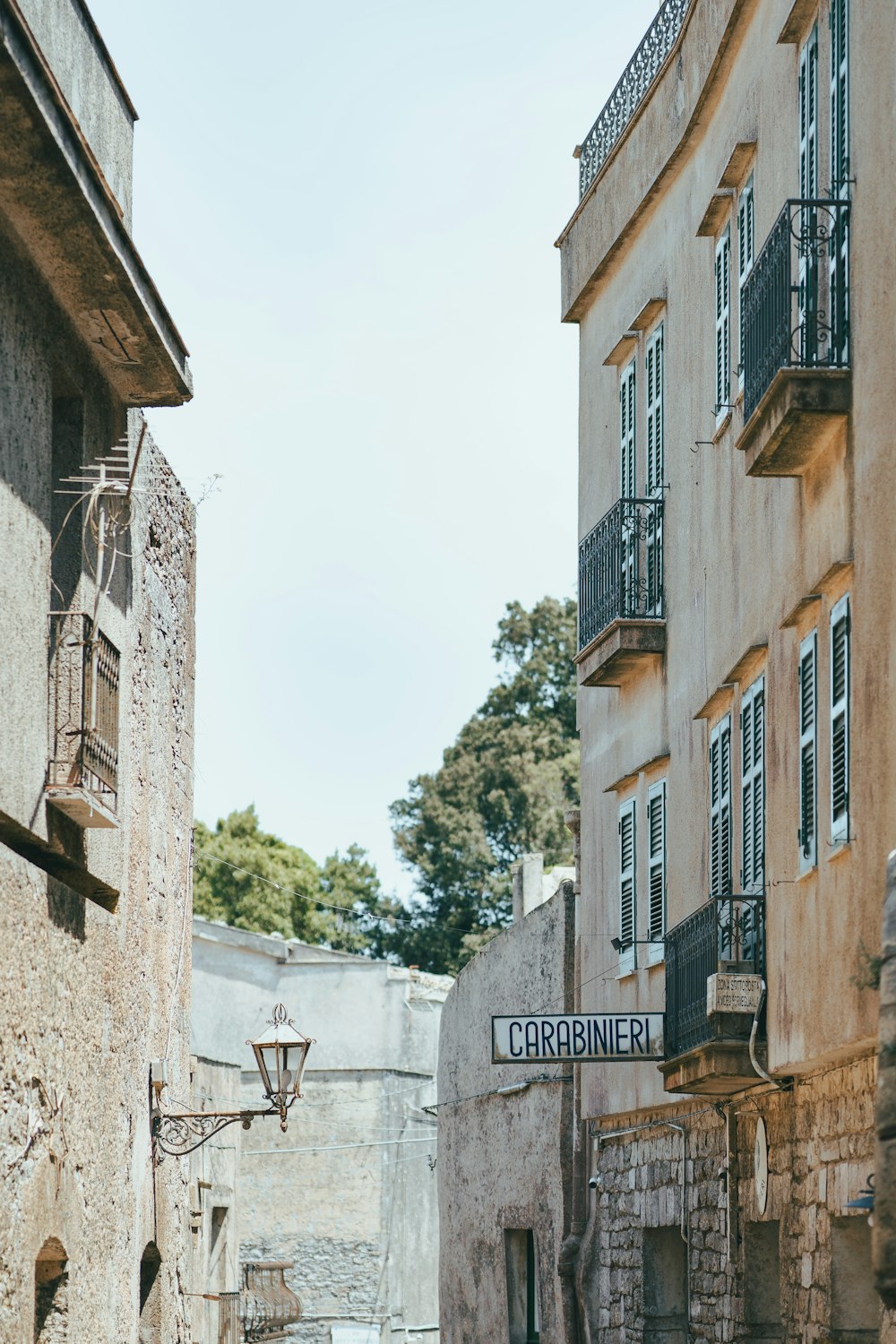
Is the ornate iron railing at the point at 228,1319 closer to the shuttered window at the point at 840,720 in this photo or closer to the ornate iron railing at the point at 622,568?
the ornate iron railing at the point at 622,568

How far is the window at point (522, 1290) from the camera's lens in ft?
72.6

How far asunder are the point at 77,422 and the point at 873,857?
5002 millimetres

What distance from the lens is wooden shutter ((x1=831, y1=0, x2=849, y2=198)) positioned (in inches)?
455

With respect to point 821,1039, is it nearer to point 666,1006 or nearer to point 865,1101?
point 865,1101

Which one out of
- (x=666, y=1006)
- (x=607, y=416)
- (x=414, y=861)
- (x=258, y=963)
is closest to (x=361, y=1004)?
(x=258, y=963)

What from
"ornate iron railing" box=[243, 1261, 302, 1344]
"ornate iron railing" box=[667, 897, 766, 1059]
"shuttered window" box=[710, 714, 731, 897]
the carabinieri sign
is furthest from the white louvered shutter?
"ornate iron railing" box=[243, 1261, 302, 1344]

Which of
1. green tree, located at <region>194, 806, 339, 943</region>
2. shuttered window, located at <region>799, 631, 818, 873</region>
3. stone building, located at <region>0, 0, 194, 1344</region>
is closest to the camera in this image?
stone building, located at <region>0, 0, 194, 1344</region>

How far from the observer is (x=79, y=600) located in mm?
11719

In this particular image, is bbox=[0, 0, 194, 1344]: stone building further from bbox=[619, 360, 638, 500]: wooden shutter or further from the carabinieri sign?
bbox=[619, 360, 638, 500]: wooden shutter

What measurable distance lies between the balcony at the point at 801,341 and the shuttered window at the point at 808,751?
1.07 meters

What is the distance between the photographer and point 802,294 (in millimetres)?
11867

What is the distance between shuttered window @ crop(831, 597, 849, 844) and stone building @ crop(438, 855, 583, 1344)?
8643 millimetres

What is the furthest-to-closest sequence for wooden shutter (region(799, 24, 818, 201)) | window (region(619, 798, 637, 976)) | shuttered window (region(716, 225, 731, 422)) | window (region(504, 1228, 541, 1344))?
1. window (region(504, 1228, 541, 1344))
2. window (region(619, 798, 637, 976))
3. shuttered window (region(716, 225, 731, 422))
4. wooden shutter (region(799, 24, 818, 201))

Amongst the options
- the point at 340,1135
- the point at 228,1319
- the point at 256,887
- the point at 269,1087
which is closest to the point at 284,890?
the point at 256,887
